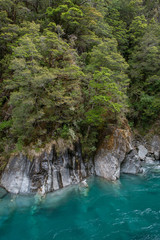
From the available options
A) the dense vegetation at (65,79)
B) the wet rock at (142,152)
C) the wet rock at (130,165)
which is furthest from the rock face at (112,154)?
the wet rock at (142,152)

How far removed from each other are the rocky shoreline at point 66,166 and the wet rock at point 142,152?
8.78 feet

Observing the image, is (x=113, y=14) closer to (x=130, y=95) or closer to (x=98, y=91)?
(x=130, y=95)

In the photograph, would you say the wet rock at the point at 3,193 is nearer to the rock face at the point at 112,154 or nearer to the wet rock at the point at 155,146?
the rock face at the point at 112,154

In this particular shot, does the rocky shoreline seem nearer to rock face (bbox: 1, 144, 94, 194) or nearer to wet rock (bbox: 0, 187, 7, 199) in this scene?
rock face (bbox: 1, 144, 94, 194)

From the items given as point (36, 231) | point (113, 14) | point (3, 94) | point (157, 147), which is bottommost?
point (36, 231)

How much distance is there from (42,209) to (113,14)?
2662 centimetres

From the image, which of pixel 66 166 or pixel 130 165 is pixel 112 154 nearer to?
pixel 130 165

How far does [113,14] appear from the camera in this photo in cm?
2294

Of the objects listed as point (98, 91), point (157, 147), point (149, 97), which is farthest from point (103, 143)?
point (149, 97)

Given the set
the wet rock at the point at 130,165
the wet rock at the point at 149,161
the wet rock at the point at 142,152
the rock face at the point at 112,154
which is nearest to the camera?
the rock face at the point at 112,154

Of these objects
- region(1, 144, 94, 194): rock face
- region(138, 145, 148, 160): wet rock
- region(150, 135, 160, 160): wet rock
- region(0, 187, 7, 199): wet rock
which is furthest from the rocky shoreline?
region(150, 135, 160, 160): wet rock

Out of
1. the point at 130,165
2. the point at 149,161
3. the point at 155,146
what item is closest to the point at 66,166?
the point at 130,165

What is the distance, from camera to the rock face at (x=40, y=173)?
9477 mm

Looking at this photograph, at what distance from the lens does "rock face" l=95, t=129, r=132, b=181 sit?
38.2 feet
